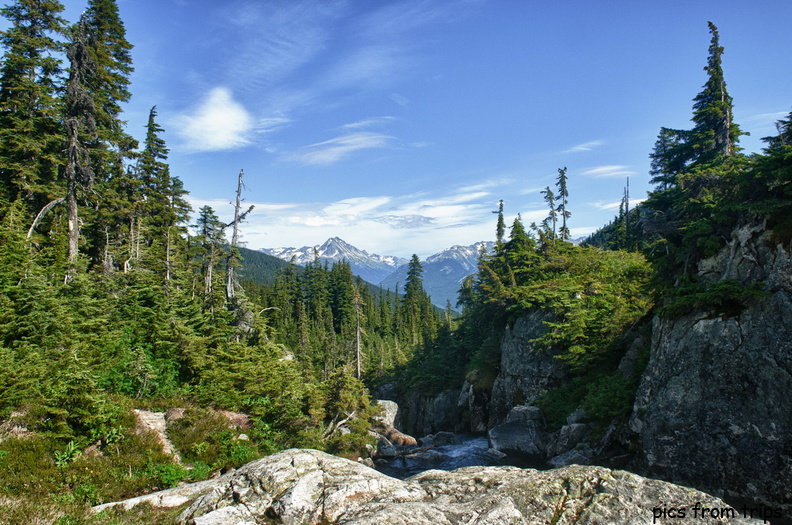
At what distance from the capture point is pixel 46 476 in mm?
8789

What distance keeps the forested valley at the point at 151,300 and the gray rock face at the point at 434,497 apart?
9.80 feet

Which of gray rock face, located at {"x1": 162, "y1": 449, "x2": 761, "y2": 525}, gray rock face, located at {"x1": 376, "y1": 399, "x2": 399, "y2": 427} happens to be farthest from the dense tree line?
gray rock face, located at {"x1": 162, "y1": 449, "x2": 761, "y2": 525}

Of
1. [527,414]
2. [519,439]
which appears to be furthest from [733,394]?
[527,414]

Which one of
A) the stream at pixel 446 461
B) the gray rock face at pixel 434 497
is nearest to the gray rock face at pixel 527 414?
the stream at pixel 446 461

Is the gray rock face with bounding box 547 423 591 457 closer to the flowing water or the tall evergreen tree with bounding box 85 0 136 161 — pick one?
the flowing water

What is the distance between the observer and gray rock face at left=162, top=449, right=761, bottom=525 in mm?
6465

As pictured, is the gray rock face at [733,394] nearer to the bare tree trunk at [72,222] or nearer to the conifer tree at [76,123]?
the bare tree trunk at [72,222]

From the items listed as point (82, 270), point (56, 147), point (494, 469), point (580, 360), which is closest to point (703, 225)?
point (580, 360)

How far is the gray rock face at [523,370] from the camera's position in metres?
29.2

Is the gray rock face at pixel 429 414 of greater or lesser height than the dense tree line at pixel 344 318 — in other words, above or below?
below

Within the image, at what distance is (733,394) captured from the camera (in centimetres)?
1352

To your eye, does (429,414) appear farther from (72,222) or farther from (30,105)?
(30,105)

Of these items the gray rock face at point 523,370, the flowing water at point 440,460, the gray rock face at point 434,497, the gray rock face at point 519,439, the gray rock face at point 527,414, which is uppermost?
the gray rock face at point 434,497

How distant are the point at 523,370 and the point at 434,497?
26034 mm
